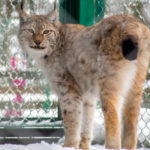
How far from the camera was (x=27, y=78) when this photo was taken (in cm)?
366

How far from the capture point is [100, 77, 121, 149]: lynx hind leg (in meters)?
2.31

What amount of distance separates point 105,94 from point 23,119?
4.20 ft

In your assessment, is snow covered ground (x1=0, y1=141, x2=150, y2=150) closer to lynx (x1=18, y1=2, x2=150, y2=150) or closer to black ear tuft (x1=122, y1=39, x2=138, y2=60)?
lynx (x1=18, y1=2, x2=150, y2=150)

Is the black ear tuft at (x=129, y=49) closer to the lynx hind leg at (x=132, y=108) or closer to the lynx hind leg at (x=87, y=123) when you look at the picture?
the lynx hind leg at (x=132, y=108)

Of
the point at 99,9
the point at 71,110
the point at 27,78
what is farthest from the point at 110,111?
the point at 27,78

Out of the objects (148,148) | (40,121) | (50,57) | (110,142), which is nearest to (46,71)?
(50,57)

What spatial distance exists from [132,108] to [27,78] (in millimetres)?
1384

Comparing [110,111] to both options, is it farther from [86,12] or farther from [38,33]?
[86,12]

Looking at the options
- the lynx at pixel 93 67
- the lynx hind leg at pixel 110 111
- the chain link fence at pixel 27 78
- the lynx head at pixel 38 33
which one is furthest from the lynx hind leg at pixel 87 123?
the lynx hind leg at pixel 110 111

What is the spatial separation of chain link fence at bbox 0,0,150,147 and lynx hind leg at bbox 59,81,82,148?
1.97 feet

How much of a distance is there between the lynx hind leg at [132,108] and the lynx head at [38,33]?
2.47ft

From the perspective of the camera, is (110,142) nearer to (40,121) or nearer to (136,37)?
(136,37)

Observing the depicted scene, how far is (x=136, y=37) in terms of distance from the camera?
229 cm

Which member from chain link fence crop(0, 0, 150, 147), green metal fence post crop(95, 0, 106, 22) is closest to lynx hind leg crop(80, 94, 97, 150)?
chain link fence crop(0, 0, 150, 147)
